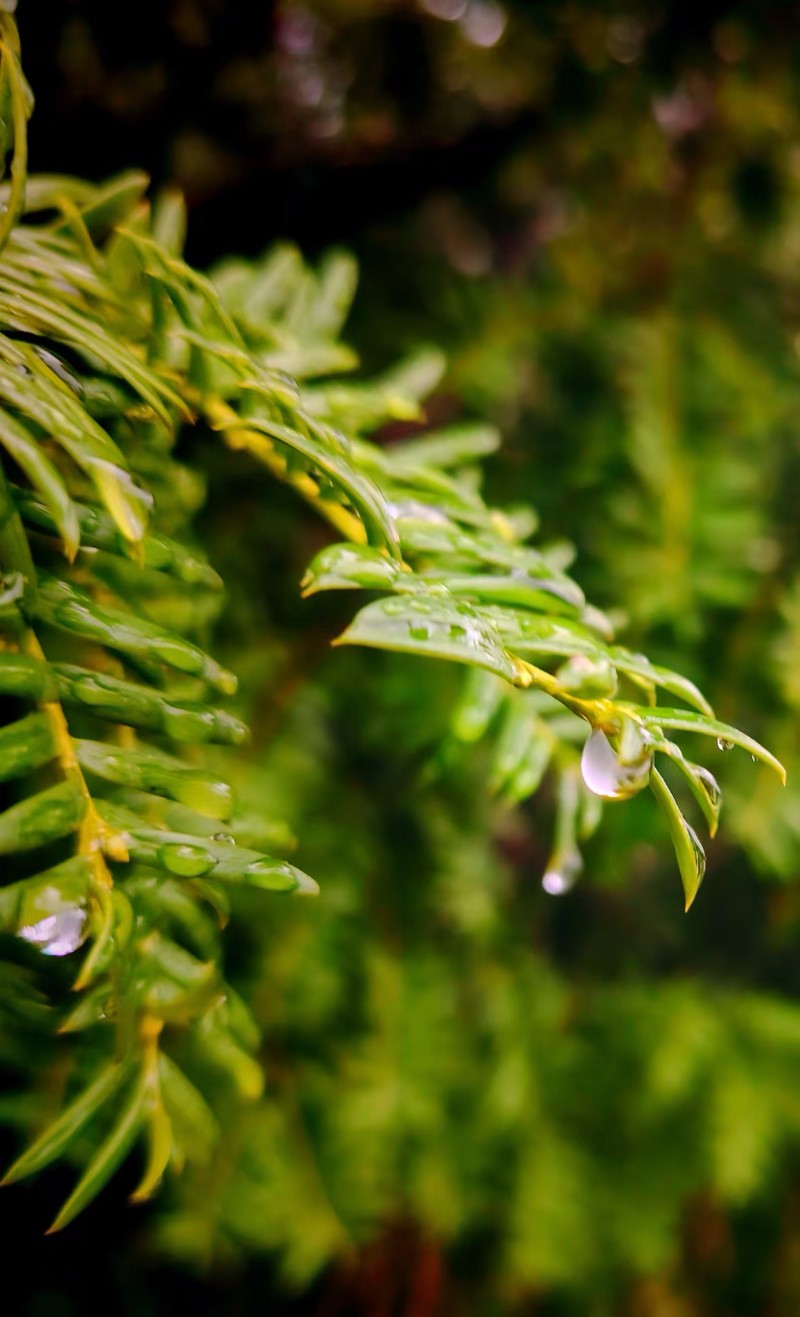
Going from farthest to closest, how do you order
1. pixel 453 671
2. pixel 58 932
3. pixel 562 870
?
1. pixel 453 671
2. pixel 562 870
3. pixel 58 932

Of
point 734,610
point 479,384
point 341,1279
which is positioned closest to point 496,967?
point 341,1279

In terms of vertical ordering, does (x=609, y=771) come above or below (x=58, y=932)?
above

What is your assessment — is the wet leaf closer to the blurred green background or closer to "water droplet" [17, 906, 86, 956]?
"water droplet" [17, 906, 86, 956]

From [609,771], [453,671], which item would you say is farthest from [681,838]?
[453,671]

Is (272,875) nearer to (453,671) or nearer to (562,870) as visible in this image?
(562,870)

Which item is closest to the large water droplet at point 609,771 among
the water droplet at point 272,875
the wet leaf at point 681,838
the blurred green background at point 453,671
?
the wet leaf at point 681,838

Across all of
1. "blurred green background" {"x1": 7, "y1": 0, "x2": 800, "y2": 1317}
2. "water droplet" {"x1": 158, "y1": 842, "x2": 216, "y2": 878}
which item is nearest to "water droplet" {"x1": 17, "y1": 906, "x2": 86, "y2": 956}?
"water droplet" {"x1": 158, "y1": 842, "x2": 216, "y2": 878}

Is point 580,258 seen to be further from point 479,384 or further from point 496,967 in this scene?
point 496,967

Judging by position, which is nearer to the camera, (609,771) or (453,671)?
(609,771)
